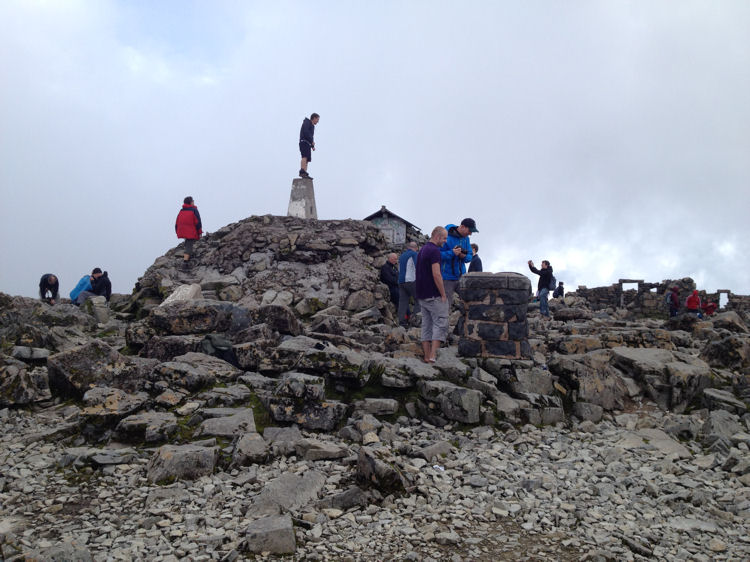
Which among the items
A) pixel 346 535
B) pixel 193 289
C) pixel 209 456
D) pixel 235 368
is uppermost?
pixel 193 289

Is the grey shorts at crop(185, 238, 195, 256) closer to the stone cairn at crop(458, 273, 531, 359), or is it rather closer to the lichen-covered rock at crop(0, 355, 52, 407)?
the lichen-covered rock at crop(0, 355, 52, 407)

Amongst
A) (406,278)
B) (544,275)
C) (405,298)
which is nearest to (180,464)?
(406,278)

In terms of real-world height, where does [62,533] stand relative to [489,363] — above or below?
below

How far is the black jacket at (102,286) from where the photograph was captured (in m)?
16.4

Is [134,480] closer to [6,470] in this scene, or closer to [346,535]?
[6,470]

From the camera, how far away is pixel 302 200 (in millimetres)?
18969

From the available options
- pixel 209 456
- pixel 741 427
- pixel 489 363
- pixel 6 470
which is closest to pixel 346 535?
pixel 209 456

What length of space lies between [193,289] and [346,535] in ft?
36.8

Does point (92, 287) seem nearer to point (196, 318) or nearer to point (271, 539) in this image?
point (196, 318)

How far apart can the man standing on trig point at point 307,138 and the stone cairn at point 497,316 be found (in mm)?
12102

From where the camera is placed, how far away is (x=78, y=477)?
16.3ft

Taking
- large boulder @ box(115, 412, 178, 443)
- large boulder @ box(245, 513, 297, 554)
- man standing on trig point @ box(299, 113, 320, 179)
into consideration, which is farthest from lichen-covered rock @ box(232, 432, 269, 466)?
man standing on trig point @ box(299, 113, 320, 179)

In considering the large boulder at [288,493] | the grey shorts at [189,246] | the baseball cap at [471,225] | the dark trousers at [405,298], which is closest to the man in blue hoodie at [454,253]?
the baseball cap at [471,225]

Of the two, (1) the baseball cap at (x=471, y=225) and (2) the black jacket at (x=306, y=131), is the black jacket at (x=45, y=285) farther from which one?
(1) the baseball cap at (x=471, y=225)
